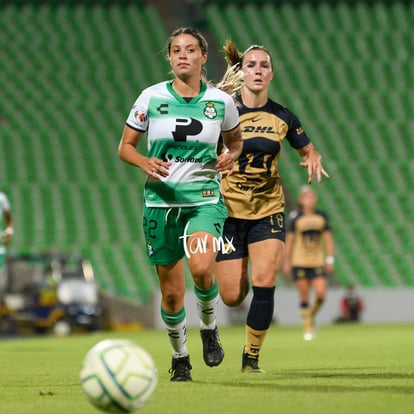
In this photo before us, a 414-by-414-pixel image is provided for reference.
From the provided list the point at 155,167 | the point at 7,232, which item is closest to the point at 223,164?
the point at 155,167

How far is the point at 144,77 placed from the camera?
2791 centimetres

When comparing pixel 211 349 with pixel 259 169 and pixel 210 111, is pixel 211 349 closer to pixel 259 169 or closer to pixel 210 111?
→ pixel 259 169

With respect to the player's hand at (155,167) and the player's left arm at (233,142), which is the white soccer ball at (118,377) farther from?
the player's left arm at (233,142)

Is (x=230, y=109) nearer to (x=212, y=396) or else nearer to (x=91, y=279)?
(x=212, y=396)

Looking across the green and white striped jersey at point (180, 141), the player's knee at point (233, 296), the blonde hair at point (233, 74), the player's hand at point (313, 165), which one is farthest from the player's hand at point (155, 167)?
the player's knee at point (233, 296)

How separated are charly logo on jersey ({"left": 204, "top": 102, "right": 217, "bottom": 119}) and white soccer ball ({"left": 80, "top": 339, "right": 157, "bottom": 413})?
209cm

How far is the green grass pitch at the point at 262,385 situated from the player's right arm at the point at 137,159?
132 cm

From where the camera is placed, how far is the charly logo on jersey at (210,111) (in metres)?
6.68

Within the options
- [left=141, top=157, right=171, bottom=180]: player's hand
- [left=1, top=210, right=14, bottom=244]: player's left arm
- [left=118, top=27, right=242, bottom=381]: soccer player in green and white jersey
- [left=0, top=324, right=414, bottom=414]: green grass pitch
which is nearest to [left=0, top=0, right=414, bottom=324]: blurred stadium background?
[left=1, top=210, right=14, bottom=244]: player's left arm

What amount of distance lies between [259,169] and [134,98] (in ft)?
64.3

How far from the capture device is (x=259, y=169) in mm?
7859

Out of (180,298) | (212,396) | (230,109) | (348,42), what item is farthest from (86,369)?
(348,42)

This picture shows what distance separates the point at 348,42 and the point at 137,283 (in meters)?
10.8

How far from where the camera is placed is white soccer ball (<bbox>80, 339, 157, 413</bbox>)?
467 cm
